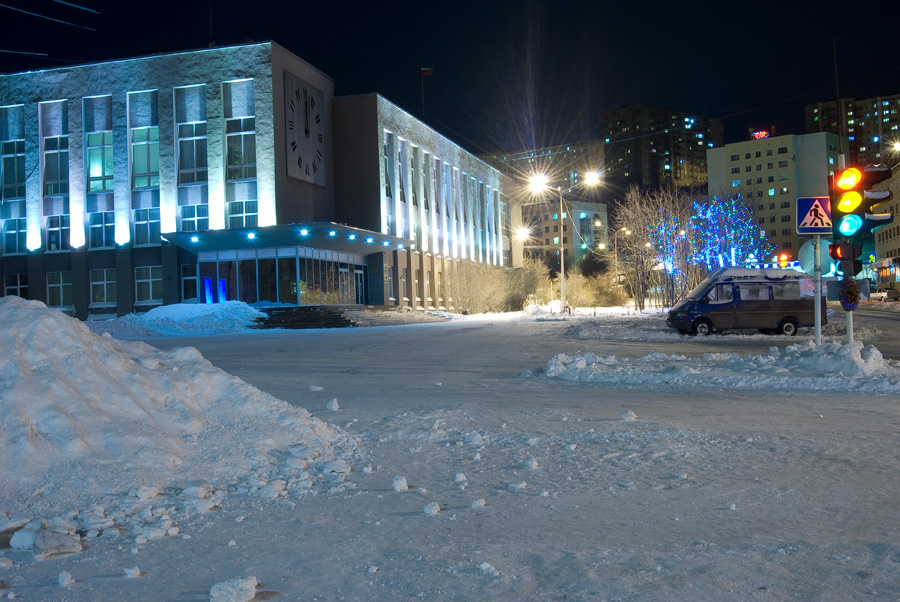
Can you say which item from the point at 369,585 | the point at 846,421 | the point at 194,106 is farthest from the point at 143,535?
the point at 194,106

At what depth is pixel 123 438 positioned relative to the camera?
662 cm

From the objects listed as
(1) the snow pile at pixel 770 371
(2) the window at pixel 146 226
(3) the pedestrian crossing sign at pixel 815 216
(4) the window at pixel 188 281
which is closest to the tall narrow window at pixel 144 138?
(2) the window at pixel 146 226

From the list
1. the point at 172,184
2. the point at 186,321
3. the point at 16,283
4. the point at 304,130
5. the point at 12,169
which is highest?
the point at 304,130

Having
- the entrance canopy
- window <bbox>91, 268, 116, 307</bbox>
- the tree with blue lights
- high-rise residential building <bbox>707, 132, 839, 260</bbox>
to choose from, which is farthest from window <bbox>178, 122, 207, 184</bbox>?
high-rise residential building <bbox>707, 132, 839, 260</bbox>

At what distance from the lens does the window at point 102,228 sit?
167 ft

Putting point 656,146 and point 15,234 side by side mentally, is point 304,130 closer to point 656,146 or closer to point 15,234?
point 15,234

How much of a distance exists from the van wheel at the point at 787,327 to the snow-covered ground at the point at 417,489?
15.2 m

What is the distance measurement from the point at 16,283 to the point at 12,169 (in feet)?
25.5

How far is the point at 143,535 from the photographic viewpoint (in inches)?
201

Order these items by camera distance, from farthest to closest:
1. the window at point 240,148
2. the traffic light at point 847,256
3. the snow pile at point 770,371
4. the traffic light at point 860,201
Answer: the window at point 240,148
the traffic light at point 847,256
the traffic light at point 860,201
the snow pile at point 770,371

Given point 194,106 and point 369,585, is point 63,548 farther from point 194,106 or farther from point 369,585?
point 194,106

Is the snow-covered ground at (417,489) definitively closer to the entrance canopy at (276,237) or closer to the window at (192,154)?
the entrance canopy at (276,237)

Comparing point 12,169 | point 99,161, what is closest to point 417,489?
point 99,161

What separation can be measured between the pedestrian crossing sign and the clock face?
36.9 meters
